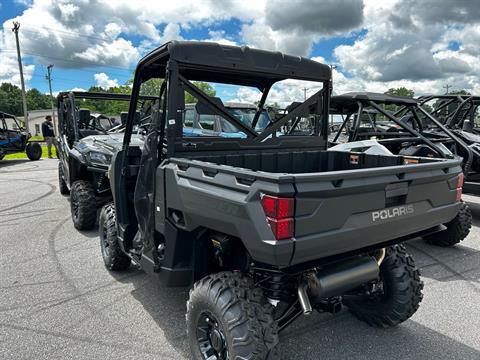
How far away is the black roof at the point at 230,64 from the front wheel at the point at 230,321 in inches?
57.8

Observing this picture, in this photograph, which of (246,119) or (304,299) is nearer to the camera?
(304,299)

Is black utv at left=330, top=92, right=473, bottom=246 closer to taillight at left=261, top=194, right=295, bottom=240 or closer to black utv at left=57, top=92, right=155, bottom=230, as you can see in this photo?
black utv at left=57, top=92, right=155, bottom=230

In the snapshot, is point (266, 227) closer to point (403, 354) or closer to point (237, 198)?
point (237, 198)

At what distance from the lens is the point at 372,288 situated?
3.05 metres

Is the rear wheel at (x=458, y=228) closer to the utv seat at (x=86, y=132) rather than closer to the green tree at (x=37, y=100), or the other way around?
the utv seat at (x=86, y=132)

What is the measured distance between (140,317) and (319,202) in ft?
6.81

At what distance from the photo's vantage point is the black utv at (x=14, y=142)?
48.1ft

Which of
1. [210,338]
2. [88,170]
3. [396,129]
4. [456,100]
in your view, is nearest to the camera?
[210,338]

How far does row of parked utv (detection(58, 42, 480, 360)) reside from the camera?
198 cm

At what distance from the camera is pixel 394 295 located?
2934mm

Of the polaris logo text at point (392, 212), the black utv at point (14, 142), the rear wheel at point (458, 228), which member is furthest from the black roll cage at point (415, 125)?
the black utv at point (14, 142)

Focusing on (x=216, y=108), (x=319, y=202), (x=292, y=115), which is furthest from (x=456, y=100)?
(x=319, y=202)

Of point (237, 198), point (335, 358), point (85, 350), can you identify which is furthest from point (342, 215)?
point (85, 350)

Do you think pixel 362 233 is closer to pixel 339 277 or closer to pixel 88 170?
pixel 339 277
